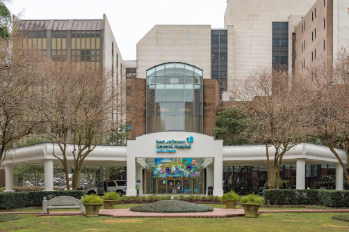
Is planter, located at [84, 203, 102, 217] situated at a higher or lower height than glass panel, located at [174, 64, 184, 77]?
lower

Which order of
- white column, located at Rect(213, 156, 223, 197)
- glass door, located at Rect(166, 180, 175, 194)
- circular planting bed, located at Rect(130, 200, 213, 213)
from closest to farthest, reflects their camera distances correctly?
circular planting bed, located at Rect(130, 200, 213, 213) < white column, located at Rect(213, 156, 223, 197) < glass door, located at Rect(166, 180, 175, 194)

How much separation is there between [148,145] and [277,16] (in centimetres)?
6035

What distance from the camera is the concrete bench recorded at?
2534 centimetres

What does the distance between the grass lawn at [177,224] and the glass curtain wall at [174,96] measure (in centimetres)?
3748

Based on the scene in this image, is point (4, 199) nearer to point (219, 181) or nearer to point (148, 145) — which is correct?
point (148, 145)

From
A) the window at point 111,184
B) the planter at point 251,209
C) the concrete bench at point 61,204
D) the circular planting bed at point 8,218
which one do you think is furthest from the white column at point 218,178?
the circular planting bed at point 8,218

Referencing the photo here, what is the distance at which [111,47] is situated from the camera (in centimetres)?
9738

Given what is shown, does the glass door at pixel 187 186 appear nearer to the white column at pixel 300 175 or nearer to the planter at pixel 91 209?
the white column at pixel 300 175

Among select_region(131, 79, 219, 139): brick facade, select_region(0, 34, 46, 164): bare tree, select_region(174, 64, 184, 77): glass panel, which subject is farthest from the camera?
select_region(131, 79, 219, 139): brick facade

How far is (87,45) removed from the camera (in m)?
89.9

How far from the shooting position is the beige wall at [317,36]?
6706 cm

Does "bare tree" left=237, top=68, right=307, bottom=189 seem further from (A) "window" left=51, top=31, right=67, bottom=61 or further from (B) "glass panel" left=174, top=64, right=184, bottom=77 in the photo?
(A) "window" left=51, top=31, right=67, bottom=61

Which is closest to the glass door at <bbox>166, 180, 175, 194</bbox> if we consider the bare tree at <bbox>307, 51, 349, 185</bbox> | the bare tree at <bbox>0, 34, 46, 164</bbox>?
the bare tree at <bbox>0, 34, 46, 164</bbox>

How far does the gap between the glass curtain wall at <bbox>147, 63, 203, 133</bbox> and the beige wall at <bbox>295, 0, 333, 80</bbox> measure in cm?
1532
